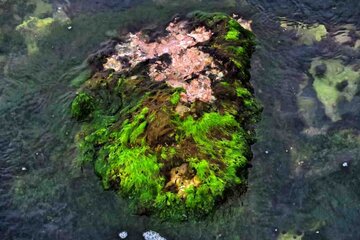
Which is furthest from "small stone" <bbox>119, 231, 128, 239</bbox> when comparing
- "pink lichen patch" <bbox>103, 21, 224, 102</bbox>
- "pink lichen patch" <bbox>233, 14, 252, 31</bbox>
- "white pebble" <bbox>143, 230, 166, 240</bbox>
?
"pink lichen patch" <bbox>233, 14, 252, 31</bbox>

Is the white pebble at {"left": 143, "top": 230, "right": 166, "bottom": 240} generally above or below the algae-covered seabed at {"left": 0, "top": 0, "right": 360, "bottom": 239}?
below

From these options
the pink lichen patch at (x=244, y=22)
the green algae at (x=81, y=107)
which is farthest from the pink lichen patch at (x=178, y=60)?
the green algae at (x=81, y=107)

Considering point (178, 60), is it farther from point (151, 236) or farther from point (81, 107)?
point (151, 236)

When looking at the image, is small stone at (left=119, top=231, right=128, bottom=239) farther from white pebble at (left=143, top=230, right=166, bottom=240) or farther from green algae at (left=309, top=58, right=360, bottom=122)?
green algae at (left=309, top=58, right=360, bottom=122)

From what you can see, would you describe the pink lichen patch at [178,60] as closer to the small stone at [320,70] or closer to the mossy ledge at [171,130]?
the mossy ledge at [171,130]

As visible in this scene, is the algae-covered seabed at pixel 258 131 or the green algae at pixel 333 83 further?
the green algae at pixel 333 83

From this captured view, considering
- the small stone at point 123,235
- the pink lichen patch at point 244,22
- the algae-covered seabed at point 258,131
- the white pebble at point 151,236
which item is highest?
the pink lichen patch at point 244,22

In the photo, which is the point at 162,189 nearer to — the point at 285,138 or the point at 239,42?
the point at 285,138
